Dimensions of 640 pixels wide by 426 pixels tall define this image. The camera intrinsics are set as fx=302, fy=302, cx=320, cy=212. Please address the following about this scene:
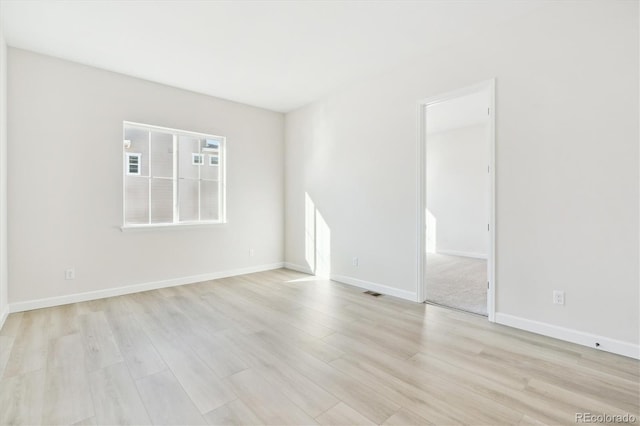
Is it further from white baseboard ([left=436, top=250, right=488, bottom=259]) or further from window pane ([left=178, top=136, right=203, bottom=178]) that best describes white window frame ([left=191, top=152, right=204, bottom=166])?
white baseboard ([left=436, top=250, right=488, bottom=259])

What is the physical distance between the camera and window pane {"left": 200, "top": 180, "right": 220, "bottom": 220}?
458 cm

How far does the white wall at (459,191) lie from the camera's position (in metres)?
6.46

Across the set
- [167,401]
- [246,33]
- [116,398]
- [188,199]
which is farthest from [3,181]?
[167,401]

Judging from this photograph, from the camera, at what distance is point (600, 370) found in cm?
203

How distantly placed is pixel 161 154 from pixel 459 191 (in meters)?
6.01

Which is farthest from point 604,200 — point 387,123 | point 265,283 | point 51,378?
point 51,378

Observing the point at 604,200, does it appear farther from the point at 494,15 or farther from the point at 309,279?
the point at 309,279

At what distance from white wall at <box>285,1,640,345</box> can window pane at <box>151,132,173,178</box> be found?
3074 millimetres

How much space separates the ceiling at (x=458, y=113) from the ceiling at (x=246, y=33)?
179cm

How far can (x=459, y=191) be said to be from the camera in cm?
687

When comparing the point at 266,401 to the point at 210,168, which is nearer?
the point at 266,401

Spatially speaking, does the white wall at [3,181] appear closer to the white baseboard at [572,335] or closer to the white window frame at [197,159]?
the white window frame at [197,159]

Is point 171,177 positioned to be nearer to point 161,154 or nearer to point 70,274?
point 161,154

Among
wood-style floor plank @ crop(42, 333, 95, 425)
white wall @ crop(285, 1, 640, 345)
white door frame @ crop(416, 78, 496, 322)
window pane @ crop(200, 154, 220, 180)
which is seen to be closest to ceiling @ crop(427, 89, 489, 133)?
white door frame @ crop(416, 78, 496, 322)
